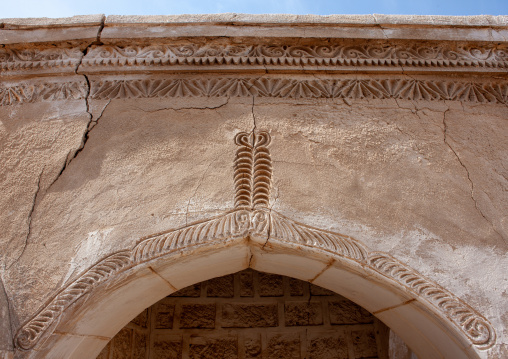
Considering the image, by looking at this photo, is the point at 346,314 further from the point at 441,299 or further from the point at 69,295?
the point at 69,295

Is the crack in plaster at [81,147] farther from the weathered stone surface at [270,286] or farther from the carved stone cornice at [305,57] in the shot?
the weathered stone surface at [270,286]

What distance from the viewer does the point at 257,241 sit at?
194 cm

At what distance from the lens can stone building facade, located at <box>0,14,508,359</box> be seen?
6.15 feet

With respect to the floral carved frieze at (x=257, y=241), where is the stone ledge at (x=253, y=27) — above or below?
above

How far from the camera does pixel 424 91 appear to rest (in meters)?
2.53

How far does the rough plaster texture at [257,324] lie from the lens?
11.0 feet

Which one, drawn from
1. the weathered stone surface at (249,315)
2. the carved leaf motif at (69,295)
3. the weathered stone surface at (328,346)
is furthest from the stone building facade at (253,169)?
the weathered stone surface at (249,315)

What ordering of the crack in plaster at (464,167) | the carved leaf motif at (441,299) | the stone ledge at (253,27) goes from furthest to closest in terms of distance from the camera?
the stone ledge at (253,27), the crack in plaster at (464,167), the carved leaf motif at (441,299)

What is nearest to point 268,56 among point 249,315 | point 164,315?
point 249,315

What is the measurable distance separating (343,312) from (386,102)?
1917 mm

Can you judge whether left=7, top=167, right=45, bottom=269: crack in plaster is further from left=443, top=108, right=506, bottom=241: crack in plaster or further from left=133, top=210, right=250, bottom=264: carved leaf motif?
left=443, top=108, right=506, bottom=241: crack in plaster

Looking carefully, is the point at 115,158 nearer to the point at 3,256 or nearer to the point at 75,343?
the point at 3,256

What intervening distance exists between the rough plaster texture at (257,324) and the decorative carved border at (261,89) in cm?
176

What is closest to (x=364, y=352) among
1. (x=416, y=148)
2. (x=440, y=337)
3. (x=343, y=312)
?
(x=343, y=312)
